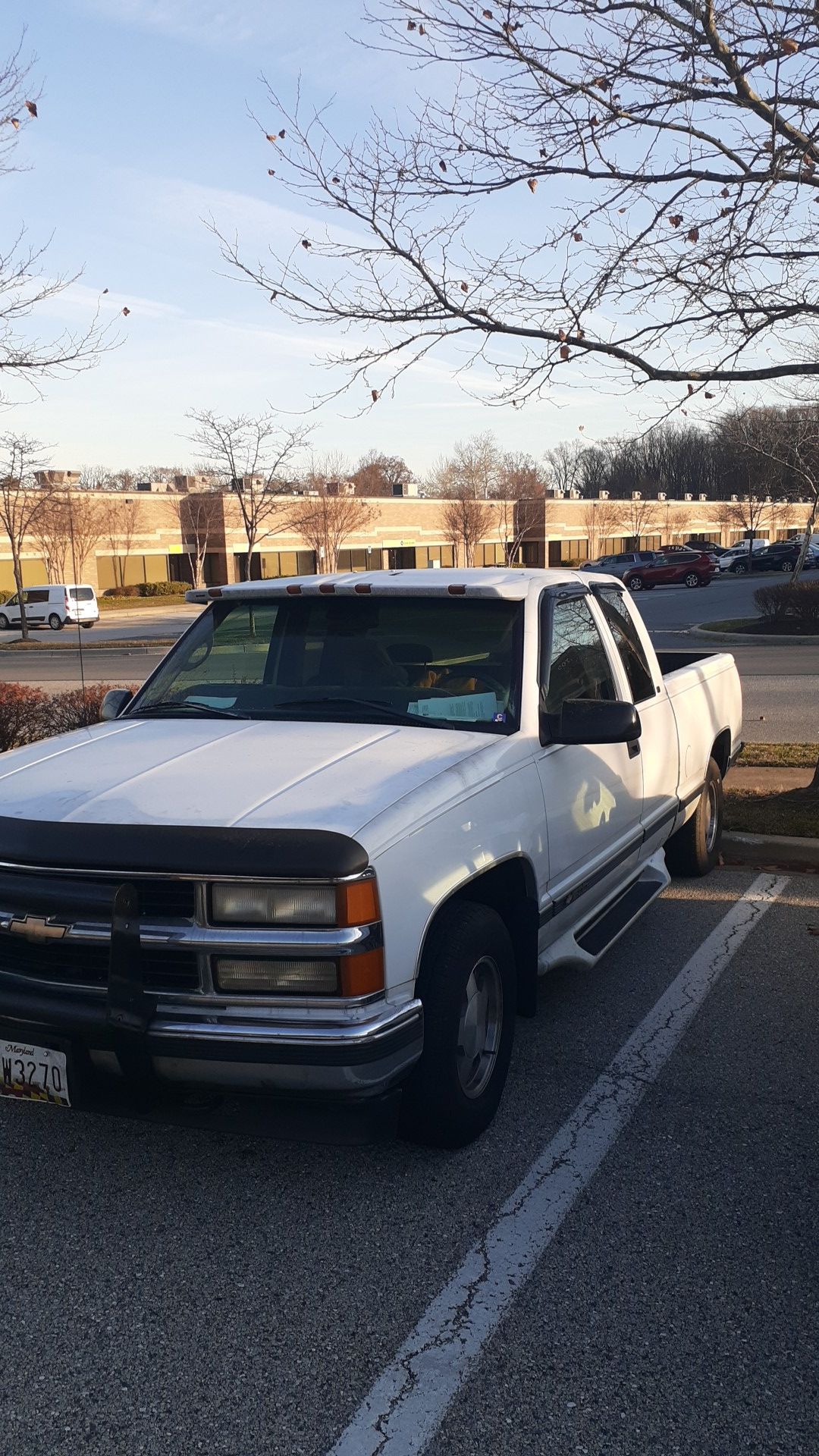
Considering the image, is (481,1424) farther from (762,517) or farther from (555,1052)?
(762,517)

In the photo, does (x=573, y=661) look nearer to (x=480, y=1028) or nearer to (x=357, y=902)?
(x=480, y=1028)

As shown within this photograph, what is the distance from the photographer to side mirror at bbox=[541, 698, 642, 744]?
4.29 m

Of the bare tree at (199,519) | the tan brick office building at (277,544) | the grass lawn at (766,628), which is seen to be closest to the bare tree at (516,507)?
the tan brick office building at (277,544)

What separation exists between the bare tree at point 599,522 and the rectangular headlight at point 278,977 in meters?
79.9

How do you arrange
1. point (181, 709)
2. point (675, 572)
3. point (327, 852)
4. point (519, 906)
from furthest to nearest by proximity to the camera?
point (675, 572) < point (181, 709) < point (519, 906) < point (327, 852)

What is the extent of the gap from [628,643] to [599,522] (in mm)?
78342

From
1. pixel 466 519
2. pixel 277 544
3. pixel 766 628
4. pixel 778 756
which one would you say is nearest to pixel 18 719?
pixel 778 756

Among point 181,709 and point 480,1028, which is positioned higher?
point 181,709

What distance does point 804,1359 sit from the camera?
2.77m

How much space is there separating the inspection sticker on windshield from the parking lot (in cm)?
137

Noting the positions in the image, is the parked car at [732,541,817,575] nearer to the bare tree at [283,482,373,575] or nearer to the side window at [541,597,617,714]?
the bare tree at [283,482,373,575]

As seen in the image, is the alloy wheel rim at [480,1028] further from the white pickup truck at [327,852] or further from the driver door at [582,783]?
the driver door at [582,783]

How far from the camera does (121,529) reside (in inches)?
2318

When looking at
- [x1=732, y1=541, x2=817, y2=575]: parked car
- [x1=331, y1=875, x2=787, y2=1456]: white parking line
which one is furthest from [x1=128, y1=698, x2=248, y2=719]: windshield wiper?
[x1=732, y1=541, x2=817, y2=575]: parked car
